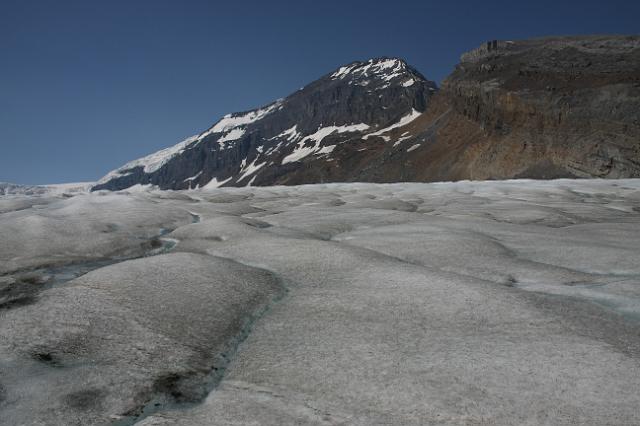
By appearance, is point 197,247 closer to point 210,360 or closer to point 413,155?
point 210,360

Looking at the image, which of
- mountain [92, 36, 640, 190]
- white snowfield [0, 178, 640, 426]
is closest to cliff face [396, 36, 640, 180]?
mountain [92, 36, 640, 190]

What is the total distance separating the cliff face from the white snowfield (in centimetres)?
6923

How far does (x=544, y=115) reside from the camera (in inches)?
3029

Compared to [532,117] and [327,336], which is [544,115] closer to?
[532,117]

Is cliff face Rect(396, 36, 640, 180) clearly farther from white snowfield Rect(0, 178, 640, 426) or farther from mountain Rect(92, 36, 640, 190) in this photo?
white snowfield Rect(0, 178, 640, 426)

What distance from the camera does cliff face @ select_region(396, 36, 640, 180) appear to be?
65.7m

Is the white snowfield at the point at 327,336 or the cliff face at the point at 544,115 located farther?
the cliff face at the point at 544,115

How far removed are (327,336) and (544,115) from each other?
84.8m

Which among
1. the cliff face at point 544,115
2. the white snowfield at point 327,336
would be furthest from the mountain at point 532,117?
the white snowfield at point 327,336

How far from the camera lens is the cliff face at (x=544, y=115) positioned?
65.7m

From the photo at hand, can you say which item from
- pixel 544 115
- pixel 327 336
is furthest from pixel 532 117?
pixel 327 336

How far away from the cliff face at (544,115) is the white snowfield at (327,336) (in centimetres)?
6923

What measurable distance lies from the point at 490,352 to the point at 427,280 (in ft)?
6.33

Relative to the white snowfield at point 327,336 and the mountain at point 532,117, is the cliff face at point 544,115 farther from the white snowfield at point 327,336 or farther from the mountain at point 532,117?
the white snowfield at point 327,336
